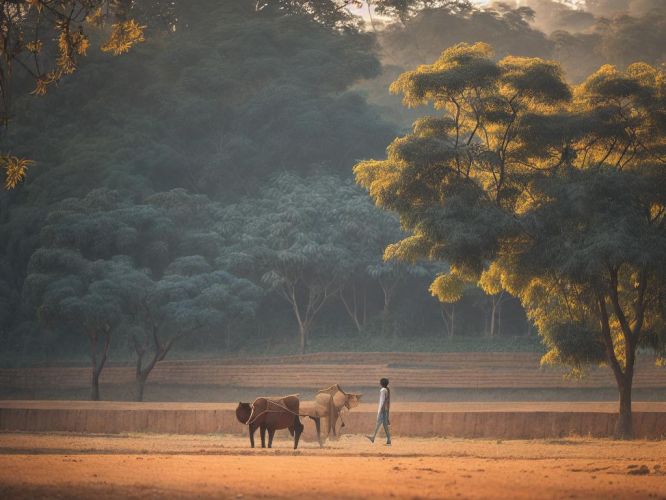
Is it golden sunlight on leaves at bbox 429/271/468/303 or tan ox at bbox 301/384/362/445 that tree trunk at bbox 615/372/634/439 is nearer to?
golden sunlight on leaves at bbox 429/271/468/303

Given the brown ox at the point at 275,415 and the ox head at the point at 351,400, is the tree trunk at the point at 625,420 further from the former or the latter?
the brown ox at the point at 275,415

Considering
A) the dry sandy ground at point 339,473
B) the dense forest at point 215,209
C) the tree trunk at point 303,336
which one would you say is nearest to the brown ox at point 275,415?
the dry sandy ground at point 339,473

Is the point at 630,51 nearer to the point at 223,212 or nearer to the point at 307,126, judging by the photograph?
the point at 307,126

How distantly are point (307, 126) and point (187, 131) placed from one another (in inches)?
307

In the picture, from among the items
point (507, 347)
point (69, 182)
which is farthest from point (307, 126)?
point (507, 347)

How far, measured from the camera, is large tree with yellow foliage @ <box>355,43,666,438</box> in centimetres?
2247

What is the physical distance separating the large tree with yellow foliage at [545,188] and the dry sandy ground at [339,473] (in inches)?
189

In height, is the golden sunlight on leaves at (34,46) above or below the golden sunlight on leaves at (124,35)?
below

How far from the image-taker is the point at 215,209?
178 ft

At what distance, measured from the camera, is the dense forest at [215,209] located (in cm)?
4450

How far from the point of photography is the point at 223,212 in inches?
2115

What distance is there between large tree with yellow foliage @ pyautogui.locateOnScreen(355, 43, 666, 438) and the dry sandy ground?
15.8ft

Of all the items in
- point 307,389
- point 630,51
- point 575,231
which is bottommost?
point 307,389

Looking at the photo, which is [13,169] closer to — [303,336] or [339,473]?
[339,473]
